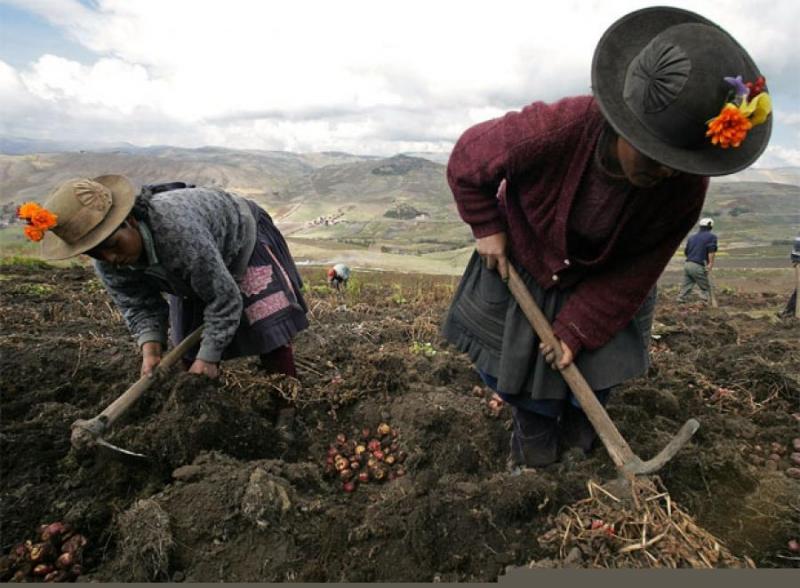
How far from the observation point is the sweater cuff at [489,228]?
197 cm

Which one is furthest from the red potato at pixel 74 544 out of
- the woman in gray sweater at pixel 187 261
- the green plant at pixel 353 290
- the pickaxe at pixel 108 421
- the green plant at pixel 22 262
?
the green plant at pixel 22 262

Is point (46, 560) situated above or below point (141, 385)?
below

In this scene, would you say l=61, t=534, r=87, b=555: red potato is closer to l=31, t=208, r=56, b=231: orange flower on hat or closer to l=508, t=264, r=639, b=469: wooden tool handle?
l=31, t=208, r=56, b=231: orange flower on hat

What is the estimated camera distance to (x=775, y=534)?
1.86 m

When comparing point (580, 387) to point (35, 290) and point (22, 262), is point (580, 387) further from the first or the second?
point (22, 262)

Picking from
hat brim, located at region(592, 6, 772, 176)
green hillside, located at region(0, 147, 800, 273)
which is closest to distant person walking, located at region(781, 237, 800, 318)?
hat brim, located at region(592, 6, 772, 176)

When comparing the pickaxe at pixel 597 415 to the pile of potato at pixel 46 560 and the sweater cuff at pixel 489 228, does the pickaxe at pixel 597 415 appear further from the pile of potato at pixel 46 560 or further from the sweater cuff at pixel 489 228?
the pile of potato at pixel 46 560

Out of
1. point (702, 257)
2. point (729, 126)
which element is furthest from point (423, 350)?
point (702, 257)

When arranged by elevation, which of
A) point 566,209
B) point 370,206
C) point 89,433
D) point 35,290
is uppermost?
point 566,209

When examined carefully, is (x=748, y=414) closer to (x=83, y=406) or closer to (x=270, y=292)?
(x=270, y=292)

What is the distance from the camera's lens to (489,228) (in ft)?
6.48

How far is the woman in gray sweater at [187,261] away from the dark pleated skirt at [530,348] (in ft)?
3.56

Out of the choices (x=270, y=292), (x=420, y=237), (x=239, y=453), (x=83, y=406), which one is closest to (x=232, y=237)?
(x=270, y=292)

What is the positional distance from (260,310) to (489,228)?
131 cm
